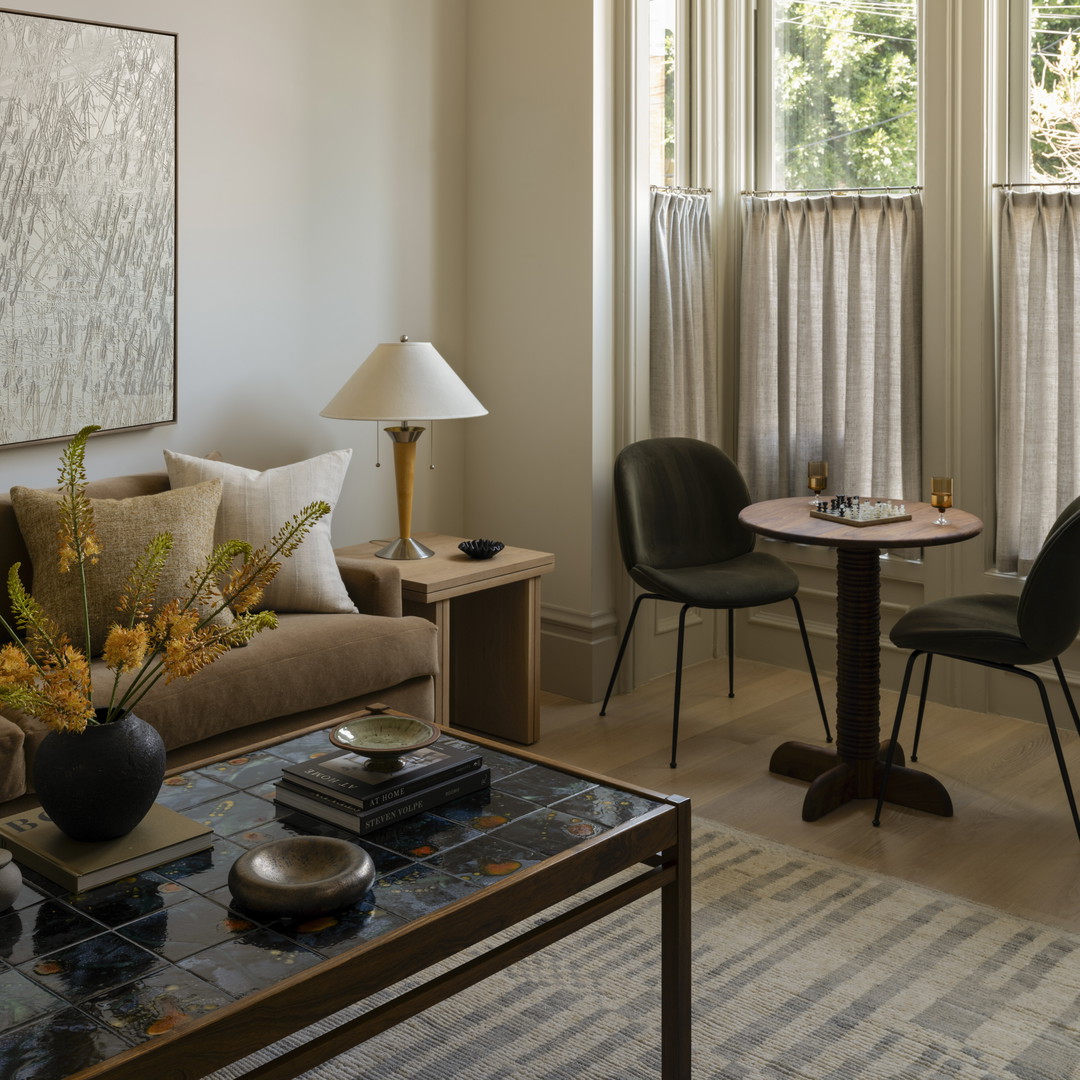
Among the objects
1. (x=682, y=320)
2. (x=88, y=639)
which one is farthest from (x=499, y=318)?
(x=88, y=639)

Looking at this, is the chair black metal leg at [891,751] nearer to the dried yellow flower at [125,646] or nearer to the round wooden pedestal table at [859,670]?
the round wooden pedestal table at [859,670]

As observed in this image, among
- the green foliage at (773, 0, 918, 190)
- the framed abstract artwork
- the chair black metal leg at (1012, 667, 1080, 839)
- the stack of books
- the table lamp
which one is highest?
the green foliage at (773, 0, 918, 190)

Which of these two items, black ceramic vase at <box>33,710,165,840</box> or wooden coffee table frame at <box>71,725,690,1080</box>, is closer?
wooden coffee table frame at <box>71,725,690,1080</box>

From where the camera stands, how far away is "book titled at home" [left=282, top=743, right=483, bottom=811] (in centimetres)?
191

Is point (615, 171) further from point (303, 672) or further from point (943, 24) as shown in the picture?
point (303, 672)

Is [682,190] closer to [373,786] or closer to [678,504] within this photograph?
[678,504]

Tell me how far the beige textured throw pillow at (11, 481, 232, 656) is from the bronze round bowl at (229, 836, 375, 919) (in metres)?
1.12

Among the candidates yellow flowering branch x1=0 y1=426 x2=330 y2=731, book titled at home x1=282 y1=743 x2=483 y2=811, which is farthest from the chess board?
yellow flowering branch x1=0 y1=426 x2=330 y2=731

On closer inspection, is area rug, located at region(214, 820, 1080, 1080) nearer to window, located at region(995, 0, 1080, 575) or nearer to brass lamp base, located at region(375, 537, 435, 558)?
brass lamp base, located at region(375, 537, 435, 558)

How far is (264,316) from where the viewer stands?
3.71 meters

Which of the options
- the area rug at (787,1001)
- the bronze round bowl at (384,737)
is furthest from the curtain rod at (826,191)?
the bronze round bowl at (384,737)

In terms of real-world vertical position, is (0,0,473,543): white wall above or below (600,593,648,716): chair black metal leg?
above

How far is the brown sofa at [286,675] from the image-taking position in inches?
104

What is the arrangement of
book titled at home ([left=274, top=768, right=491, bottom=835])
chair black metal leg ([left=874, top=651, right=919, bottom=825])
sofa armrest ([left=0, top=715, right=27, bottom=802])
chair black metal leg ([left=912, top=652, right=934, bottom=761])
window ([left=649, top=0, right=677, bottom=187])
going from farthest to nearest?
window ([left=649, top=0, right=677, bottom=187]) < chair black metal leg ([left=912, top=652, right=934, bottom=761]) < chair black metal leg ([left=874, top=651, right=919, bottom=825]) < sofa armrest ([left=0, top=715, right=27, bottom=802]) < book titled at home ([left=274, top=768, right=491, bottom=835])
